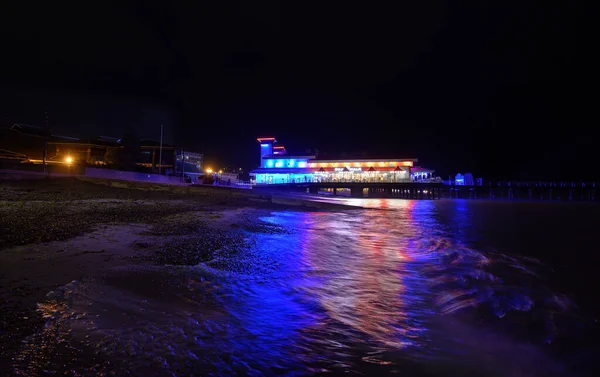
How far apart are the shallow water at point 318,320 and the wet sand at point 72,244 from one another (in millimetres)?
306

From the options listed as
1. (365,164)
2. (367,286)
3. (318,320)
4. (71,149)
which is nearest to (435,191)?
(365,164)

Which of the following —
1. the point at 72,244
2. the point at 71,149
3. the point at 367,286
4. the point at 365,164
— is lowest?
the point at 367,286

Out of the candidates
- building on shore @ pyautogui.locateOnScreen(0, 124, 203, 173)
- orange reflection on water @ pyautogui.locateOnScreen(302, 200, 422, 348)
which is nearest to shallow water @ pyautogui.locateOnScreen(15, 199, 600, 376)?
orange reflection on water @ pyautogui.locateOnScreen(302, 200, 422, 348)

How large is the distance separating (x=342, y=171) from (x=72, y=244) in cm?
5569

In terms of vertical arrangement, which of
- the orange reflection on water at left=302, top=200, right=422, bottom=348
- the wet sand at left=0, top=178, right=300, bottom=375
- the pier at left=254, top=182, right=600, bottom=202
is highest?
the pier at left=254, top=182, right=600, bottom=202

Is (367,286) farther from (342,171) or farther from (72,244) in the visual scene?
(342,171)

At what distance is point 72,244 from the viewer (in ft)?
23.2

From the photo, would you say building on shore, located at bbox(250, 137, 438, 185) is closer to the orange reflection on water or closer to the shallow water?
the orange reflection on water

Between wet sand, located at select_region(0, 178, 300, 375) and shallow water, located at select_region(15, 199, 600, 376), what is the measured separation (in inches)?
12.0

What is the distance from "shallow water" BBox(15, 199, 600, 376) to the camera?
2922 millimetres

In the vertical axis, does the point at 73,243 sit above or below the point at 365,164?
below

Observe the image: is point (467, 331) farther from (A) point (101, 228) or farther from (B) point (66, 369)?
(A) point (101, 228)

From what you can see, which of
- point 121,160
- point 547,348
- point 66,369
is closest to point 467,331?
point 547,348

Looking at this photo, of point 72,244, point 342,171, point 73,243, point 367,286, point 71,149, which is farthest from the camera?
point 342,171
